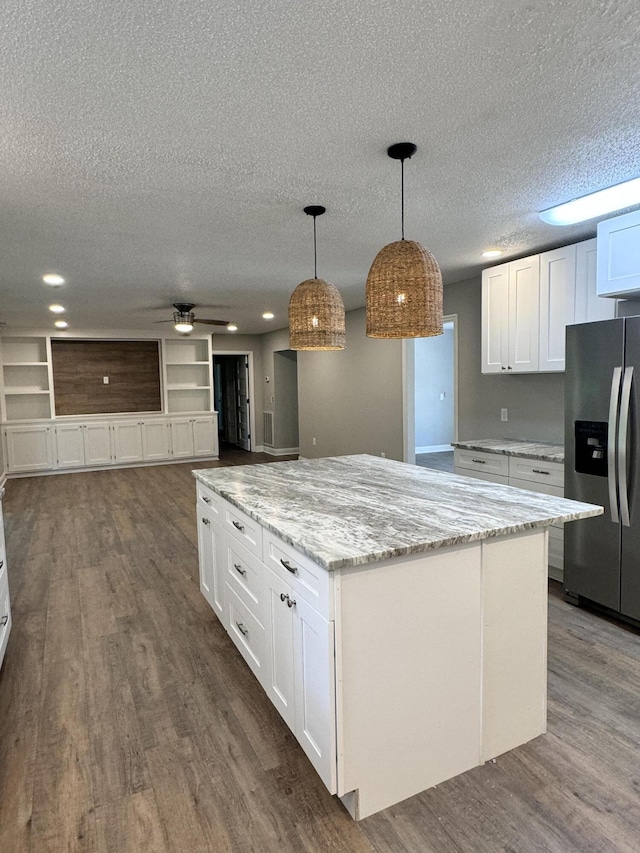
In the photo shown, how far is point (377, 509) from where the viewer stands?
2.07 metres

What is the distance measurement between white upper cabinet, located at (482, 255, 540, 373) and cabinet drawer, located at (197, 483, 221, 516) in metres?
2.58

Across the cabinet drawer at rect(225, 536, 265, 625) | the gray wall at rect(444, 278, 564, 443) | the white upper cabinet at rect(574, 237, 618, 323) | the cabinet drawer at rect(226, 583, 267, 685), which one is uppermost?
the white upper cabinet at rect(574, 237, 618, 323)

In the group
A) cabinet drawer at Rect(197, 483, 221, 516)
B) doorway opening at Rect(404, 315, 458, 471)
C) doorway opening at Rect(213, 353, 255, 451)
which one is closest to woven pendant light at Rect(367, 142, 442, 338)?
cabinet drawer at Rect(197, 483, 221, 516)

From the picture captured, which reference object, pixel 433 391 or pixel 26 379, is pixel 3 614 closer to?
pixel 26 379

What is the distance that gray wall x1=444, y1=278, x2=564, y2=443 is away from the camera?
411 cm

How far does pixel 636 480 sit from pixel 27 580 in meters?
4.06

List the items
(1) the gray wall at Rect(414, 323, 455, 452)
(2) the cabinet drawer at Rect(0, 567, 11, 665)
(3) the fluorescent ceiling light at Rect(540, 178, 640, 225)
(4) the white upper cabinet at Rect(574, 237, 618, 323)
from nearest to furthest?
1. (2) the cabinet drawer at Rect(0, 567, 11, 665)
2. (3) the fluorescent ceiling light at Rect(540, 178, 640, 225)
3. (4) the white upper cabinet at Rect(574, 237, 618, 323)
4. (1) the gray wall at Rect(414, 323, 455, 452)

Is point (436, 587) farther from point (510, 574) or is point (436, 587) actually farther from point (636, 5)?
point (636, 5)

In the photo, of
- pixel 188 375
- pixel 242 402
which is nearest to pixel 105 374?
pixel 188 375

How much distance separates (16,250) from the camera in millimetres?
3564

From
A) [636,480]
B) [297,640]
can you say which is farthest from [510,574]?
[636,480]

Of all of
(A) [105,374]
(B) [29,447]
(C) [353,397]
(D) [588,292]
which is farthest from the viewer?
(A) [105,374]

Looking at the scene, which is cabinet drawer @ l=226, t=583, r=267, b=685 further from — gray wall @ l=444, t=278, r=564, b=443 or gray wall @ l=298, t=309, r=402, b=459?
gray wall @ l=298, t=309, r=402, b=459

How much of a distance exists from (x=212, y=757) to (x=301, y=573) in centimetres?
84
